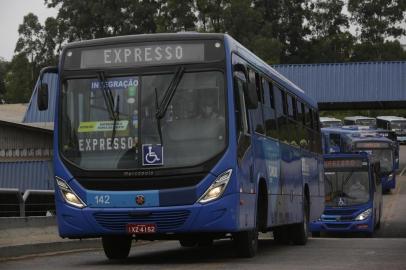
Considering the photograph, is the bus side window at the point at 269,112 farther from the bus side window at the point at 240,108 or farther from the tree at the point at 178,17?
the tree at the point at 178,17

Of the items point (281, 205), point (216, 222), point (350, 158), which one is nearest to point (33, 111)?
point (350, 158)

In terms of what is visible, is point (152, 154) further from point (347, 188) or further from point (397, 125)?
point (397, 125)

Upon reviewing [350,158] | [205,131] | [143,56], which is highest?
[143,56]

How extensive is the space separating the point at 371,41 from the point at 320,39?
596cm

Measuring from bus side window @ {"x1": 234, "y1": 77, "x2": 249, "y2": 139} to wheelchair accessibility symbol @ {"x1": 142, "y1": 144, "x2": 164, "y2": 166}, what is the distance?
113 cm

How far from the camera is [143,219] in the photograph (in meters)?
12.2

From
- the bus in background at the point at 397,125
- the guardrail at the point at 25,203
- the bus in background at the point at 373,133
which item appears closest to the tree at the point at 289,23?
the bus in background at the point at 397,125

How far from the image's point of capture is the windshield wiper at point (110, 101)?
1245 centimetres

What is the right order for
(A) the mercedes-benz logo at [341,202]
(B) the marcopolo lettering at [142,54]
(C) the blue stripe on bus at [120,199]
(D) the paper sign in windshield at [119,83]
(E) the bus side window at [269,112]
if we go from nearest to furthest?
(C) the blue stripe on bus at [120,199] → (D) the paper sign in windshield at [119,83] → (B) the marcopolo lettering at [142,54] → (E) the bus side window at [269,112] → (A) the mercedes-benz logo at [341,202]

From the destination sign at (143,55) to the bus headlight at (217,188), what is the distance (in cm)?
170

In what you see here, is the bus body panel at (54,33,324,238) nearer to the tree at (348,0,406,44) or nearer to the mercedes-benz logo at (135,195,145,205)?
the mercedes-benz logo at (135,195,145,205)

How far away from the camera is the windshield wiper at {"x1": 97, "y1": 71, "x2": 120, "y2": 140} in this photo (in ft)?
40.8

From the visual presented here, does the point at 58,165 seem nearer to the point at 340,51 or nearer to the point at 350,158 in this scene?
the point at 350,158

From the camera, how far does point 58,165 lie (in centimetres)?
1255
